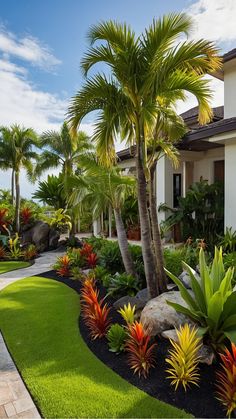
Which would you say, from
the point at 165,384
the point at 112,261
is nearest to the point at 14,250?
the point at 112,261

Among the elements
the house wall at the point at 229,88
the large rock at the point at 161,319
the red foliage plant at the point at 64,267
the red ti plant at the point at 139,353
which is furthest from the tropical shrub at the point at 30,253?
the red ti plant at the point at 139,353

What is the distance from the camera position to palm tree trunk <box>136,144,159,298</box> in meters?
6.31

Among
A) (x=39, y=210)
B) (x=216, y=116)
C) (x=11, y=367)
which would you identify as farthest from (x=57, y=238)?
(x=11, y=367)

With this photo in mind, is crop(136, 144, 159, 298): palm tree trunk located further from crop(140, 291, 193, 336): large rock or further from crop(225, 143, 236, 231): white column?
crop(225, 143, 236, 231): white column

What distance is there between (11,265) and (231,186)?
9.86m

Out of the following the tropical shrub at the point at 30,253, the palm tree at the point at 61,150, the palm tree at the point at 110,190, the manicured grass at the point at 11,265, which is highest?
the palm tree at the point at 61,150

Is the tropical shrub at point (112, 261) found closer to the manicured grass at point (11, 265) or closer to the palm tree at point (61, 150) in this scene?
the manicured grass at point (11, 265)

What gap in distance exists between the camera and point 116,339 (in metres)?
5.16

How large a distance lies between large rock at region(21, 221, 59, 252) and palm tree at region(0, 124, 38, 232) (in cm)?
73

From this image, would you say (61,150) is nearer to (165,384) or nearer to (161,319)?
(161,319)

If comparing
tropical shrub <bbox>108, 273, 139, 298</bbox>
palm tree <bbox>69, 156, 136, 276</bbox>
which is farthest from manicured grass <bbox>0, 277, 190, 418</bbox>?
palm tree <bbox>69, 156, 136, 276</bbox>

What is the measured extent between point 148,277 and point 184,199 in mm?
5145

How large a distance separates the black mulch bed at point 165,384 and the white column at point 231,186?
521 centimetres

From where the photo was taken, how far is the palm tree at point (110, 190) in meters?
8.36
